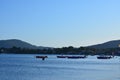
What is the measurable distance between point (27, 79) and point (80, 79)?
10.9 m

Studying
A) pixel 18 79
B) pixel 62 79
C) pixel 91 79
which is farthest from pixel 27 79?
pixel 91 79

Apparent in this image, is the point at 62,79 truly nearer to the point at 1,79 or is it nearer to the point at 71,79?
the point at 71,79

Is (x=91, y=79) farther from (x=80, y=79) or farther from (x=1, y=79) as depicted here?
(x=1, y=79)

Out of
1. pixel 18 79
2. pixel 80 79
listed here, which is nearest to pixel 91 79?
pixel 80 79

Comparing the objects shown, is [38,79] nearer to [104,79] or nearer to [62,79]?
[62,79]

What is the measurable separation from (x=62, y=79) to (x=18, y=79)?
359 inches

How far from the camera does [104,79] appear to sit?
7700 centimetres

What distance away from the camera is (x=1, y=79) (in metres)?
76.8

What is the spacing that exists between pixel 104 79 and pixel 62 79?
8.72m

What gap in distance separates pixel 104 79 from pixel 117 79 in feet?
8.55

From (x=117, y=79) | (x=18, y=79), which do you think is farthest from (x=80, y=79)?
(x=18, y=79)

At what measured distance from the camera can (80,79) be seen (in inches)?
3086

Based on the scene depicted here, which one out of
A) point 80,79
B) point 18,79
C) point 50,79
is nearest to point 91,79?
point 80,79

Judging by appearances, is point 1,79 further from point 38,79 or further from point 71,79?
point 71,79
